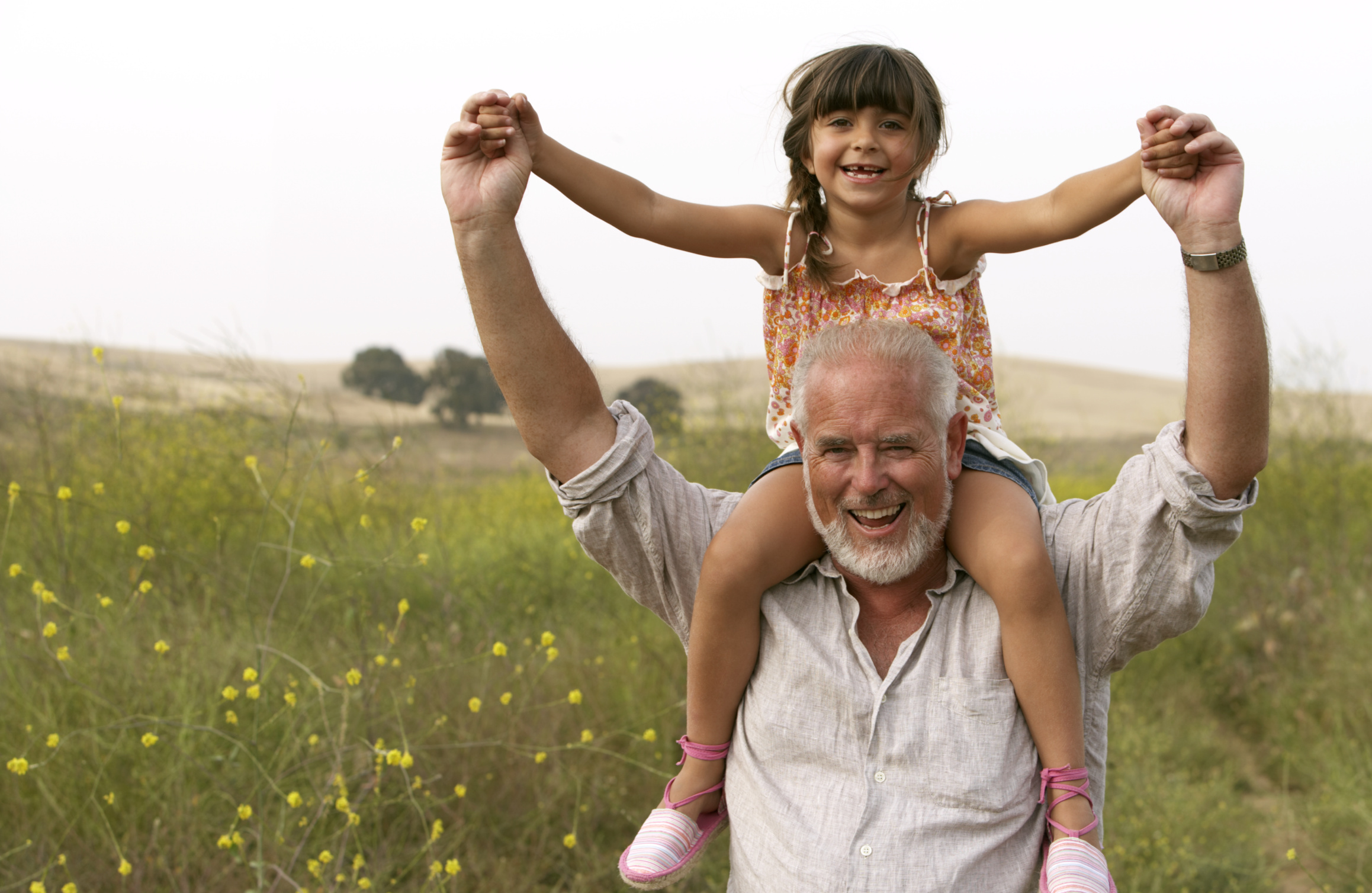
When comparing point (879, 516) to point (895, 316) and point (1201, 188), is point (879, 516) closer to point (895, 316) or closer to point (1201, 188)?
point (895, 316)

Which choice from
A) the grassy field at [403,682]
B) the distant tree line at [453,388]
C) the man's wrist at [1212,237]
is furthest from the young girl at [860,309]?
the distant tree line at [453,388]

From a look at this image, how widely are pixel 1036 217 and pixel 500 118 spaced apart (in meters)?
1.24

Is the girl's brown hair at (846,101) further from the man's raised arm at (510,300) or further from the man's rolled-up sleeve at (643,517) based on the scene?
the man's raised arm at (510,300)

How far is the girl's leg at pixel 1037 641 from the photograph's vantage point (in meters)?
2.18

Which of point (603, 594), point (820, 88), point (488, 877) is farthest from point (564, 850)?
point (820, 88)

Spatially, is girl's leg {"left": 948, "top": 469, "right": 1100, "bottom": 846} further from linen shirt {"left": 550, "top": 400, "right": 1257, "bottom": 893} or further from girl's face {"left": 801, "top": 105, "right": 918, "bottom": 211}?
girl's face {"left": 801, "top": 105, "right": 918, "bottom": 211}

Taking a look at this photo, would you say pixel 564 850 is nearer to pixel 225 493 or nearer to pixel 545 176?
pixel 545 176

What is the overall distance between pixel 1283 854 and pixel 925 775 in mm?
4301

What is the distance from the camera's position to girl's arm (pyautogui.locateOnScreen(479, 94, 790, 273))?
235 centimetres

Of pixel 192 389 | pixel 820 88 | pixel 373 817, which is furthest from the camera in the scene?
pixel 192 389

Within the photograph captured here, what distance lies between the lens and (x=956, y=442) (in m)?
2.45

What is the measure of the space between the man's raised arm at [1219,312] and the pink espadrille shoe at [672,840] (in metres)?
1.29

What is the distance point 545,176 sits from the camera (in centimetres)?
240

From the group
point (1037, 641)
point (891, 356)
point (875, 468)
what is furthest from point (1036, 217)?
point (1037, 641)
